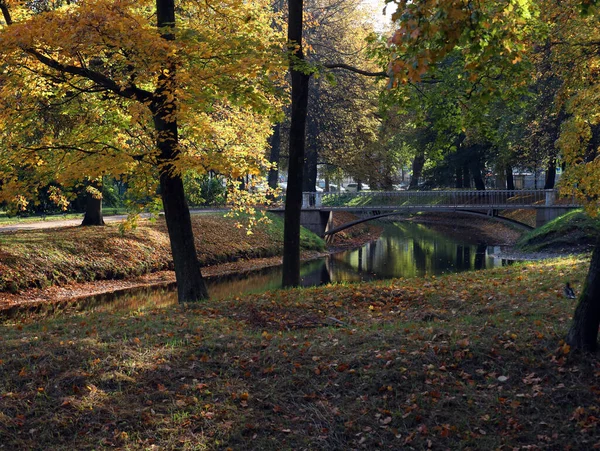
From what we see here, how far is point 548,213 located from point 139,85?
2294 cm

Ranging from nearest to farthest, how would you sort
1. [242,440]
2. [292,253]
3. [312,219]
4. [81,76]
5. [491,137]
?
[242,440] < [81,76] < [491,137] < [292,253] < [312,219]

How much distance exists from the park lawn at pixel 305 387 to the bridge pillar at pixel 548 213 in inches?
883

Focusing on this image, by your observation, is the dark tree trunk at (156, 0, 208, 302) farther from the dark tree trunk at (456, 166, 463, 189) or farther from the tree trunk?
the dark tree trunk at (456, 166, 463, 189)

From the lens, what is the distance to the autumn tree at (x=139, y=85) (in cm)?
952

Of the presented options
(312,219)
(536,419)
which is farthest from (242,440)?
(312,219)

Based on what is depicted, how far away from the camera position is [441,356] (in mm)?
6629

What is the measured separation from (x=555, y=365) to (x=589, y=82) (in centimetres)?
959

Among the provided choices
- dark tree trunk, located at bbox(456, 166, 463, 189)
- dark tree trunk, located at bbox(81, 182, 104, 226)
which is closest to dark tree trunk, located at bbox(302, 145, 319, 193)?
dark tree trunk, located at bbox(456, 166, 463, 189)

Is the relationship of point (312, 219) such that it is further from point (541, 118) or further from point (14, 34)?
point (14, 34)

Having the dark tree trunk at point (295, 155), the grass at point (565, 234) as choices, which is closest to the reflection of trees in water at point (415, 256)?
the grass at point (565, 234)

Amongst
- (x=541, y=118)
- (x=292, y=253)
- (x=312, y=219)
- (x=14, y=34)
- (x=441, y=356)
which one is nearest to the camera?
(x=441, y=356)

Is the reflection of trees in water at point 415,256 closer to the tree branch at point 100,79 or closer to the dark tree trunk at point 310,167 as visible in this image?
the dark tree trunk at point 310,167

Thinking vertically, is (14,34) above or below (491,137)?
above

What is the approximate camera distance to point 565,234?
24.9 meters
